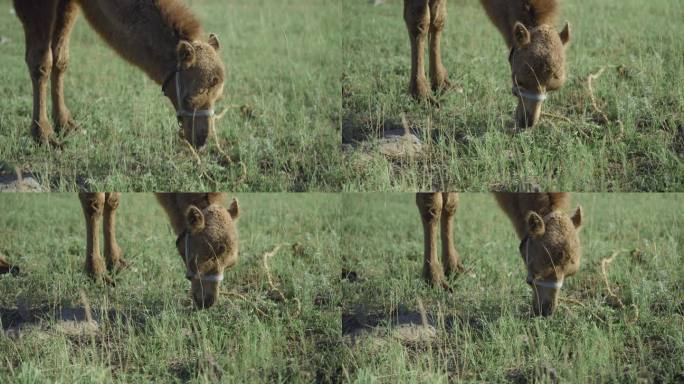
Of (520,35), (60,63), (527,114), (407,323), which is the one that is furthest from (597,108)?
(60,63)

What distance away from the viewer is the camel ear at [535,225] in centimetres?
454

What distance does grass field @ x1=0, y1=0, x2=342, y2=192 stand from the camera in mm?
4742

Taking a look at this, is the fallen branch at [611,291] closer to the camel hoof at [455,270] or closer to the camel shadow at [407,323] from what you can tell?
the camel shadow at [407,323]

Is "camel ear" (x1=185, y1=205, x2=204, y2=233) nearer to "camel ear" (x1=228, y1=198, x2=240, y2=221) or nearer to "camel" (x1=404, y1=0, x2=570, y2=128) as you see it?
"camel ear" (x1=228, y1=198, x2=240, y2=221)

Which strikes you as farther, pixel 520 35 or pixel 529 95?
pixel 529 95

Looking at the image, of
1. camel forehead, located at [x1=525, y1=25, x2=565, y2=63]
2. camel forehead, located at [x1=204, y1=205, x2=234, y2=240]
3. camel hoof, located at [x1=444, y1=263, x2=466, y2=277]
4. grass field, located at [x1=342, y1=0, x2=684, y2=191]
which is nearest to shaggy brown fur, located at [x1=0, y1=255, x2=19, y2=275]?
camel forehead, located at [x1=204, y1=205, x2=234, y2=240]

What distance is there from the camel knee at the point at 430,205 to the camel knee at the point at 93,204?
6.01 ft

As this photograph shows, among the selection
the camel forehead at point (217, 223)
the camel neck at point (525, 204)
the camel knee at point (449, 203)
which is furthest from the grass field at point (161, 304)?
the camel neck at point (525, 204)

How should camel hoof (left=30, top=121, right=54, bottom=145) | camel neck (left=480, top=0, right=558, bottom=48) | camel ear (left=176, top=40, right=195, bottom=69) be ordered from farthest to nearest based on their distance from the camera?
camel hoof (left=30, top=121, right=54, bottom=145) → camel neck (left=480, top=0, right=558, bottom=48) → camel ear (left=176, top=40, right=195, bottom=69)

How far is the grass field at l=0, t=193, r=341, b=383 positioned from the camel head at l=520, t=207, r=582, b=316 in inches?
43.0

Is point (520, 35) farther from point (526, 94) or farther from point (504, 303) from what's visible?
point (504, 303)

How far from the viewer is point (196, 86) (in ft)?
14.6

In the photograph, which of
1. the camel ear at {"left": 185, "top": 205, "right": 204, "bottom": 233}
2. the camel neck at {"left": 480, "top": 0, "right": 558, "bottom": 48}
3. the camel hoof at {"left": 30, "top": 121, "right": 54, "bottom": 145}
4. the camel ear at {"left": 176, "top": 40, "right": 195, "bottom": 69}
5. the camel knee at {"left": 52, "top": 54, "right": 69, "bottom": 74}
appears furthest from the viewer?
the camel knee at {"left": 52, "top": 54, "right": 69, "bottom": 74}

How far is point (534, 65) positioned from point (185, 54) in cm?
186
